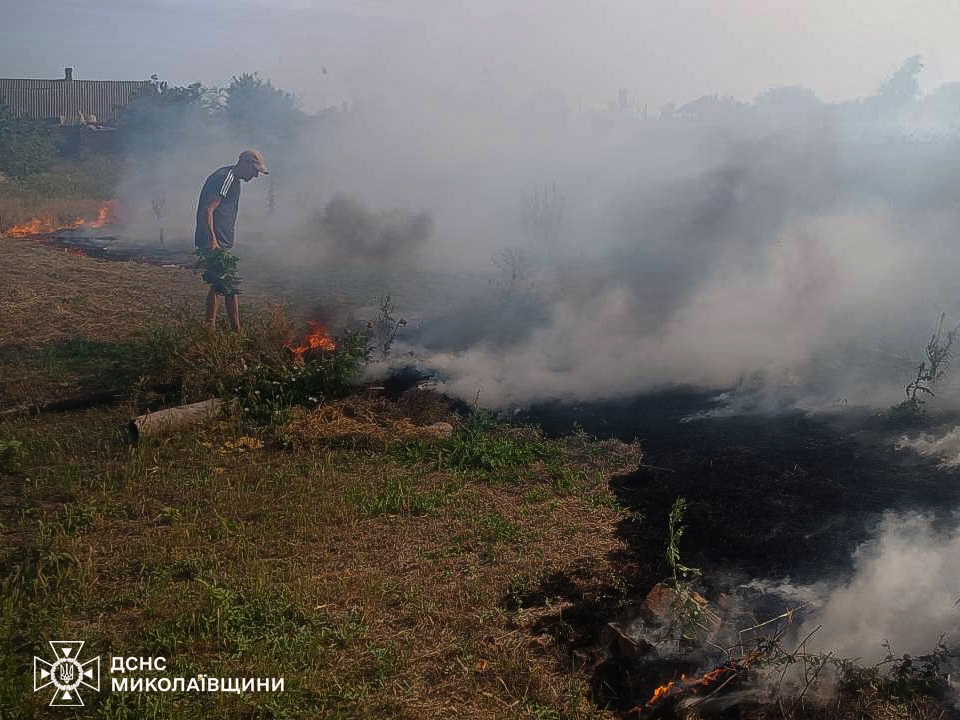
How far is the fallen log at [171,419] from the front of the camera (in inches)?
256

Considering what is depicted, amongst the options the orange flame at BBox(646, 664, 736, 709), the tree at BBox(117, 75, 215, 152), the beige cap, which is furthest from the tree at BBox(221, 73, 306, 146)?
the orange flame at BBox(646, 664, 736, 709)

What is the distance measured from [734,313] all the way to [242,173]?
6283mm

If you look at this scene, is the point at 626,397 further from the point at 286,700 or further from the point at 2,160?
the point at 2,160

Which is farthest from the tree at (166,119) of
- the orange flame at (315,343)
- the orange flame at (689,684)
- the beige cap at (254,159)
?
the orange flame at (689,684)

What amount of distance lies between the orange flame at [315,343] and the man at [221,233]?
89 centimetres

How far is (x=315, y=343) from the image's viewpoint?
823 centimetres

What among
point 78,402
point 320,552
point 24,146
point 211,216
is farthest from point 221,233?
point 24,146

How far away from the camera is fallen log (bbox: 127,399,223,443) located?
6504 mm

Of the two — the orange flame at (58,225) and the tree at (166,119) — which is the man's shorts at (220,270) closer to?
the orange flame at (58,225)

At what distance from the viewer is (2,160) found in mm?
23406

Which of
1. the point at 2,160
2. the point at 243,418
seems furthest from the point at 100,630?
the point at 2,160

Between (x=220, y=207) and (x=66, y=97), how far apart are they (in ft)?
87.6

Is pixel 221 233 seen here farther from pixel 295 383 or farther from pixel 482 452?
pixel 482 452

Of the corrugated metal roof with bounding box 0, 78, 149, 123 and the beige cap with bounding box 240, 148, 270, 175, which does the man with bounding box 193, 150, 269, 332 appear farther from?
the corrugated metal roof with bounding box 0, 78, 149, 123
